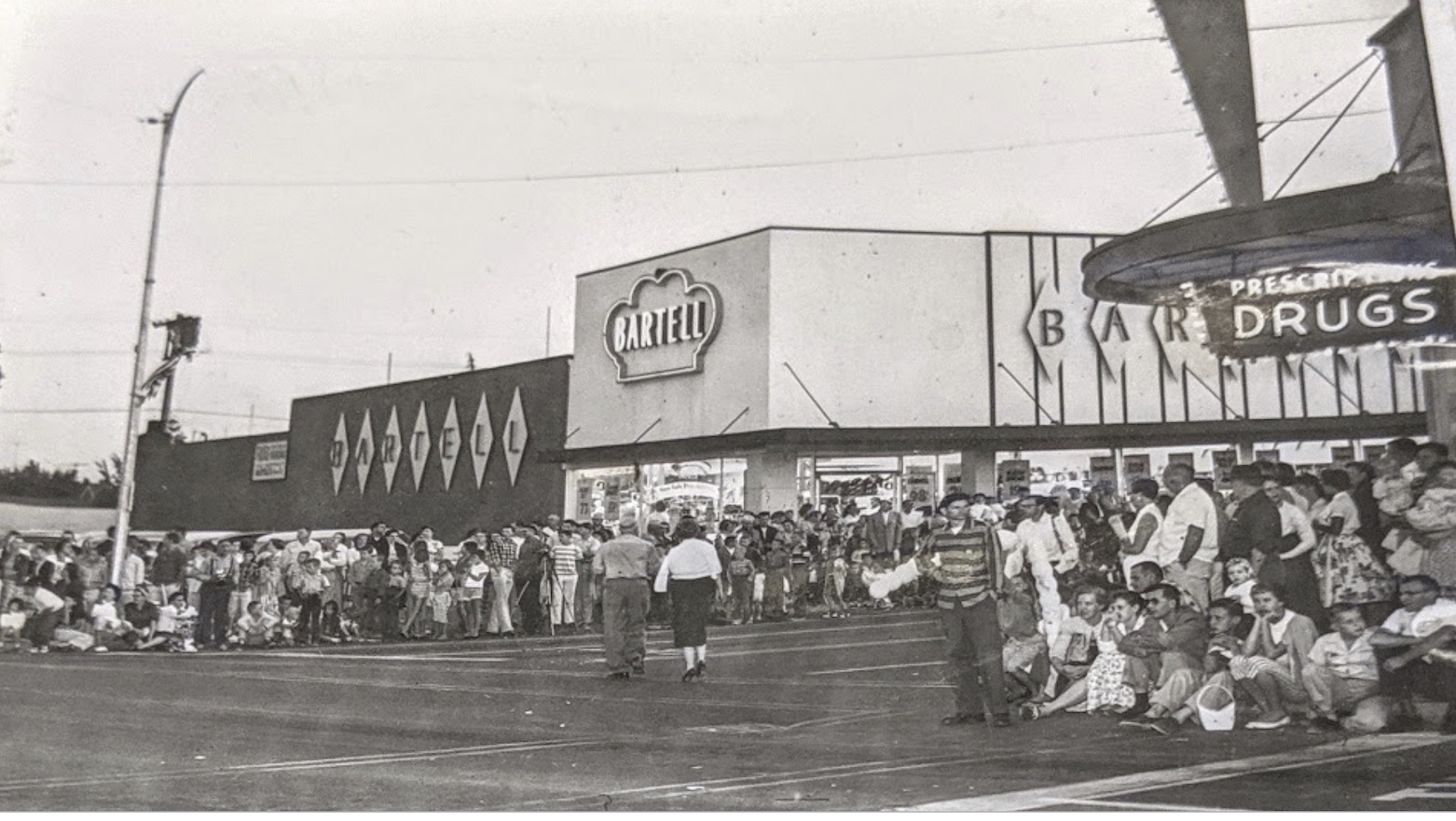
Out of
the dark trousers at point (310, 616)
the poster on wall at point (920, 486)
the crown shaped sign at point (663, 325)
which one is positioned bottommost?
the dark trousers at point (310, 616)

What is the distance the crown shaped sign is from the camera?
19.8 feet

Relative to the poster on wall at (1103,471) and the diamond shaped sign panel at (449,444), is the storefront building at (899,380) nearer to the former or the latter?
the poster on wall at (1103,471)

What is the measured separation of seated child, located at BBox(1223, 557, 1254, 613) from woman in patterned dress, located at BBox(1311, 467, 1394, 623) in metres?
0.26

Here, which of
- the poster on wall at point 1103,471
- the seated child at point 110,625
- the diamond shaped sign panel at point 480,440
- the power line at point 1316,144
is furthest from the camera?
the diamond shaped sign panel at point 480,440

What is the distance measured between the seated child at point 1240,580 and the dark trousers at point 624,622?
2722 mm

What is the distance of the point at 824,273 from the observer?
19.6ft

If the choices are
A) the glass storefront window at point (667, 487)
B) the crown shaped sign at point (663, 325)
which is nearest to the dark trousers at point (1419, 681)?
the glass storefront window at point (667, 487)

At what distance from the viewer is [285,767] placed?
4348 mm

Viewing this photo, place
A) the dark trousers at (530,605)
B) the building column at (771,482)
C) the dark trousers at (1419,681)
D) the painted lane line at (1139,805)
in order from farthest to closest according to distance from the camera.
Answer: the dark trousers at (530,605)
the building column at (771,482)
the dark trousers at (1419,681)
the painted lane line at (1139,805)

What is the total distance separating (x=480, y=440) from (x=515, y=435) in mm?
238

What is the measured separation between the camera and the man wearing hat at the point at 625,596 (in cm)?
602

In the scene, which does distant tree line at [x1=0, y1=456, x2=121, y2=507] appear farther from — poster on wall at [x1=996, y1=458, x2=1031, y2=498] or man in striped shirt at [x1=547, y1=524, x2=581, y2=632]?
poster on wall at [x1=996, y1=458, x2=1031, y2=498]

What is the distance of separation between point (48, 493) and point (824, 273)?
3656mm

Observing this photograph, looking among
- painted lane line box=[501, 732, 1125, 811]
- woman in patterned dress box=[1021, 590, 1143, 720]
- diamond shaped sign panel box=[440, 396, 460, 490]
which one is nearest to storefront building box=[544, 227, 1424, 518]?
diamond shaped sign panel box=[440, 396, 460, 490]
